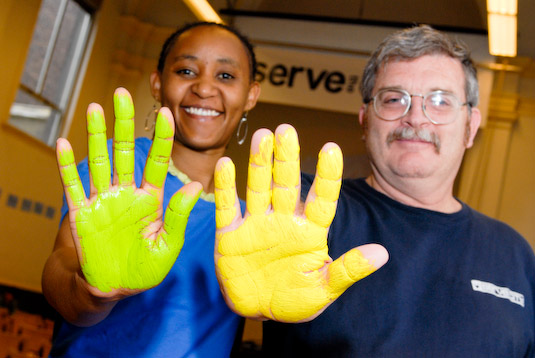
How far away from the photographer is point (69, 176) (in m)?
1.25

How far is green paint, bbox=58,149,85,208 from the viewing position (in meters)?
1.24

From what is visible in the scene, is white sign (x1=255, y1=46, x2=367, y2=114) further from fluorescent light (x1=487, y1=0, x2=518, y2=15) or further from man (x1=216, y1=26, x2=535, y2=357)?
man (x1=216, y1=26, x2=535, y2=357)

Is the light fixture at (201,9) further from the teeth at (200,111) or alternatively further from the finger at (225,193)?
the finger at (225,193)

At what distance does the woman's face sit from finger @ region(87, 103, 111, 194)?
719 millimetres

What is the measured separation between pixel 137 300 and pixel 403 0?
34.6ft

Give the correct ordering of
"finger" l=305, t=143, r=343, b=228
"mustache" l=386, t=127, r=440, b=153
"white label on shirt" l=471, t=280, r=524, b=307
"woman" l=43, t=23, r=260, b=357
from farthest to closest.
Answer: "mustache" l=386, t=127, r=440, b=153, "white label on shirt" l=471, t=280, r=524, b=307, "woman" l=43, t=23, r=260, b=357, "finger" l=305, t=143, r=343, b=228

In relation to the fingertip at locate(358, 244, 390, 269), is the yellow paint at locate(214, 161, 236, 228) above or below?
above

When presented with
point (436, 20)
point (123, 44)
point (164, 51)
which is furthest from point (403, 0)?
point (164, 51)

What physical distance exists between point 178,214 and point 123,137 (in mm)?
191

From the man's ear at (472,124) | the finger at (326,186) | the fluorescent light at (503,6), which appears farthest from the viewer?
the fluorescent light at (503,6)

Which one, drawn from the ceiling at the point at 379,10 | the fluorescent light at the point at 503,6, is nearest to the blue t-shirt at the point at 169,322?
the fluorescent light at the point at 503,6

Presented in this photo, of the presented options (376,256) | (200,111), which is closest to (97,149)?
(376,256)

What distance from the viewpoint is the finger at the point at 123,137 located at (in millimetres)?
1228

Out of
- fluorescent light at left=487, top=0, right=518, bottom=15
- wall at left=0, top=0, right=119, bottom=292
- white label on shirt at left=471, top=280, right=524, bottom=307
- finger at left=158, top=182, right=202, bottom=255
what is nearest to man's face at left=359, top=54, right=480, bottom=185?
white label on shirt at left=471, top=280, right=524, bottom=307
